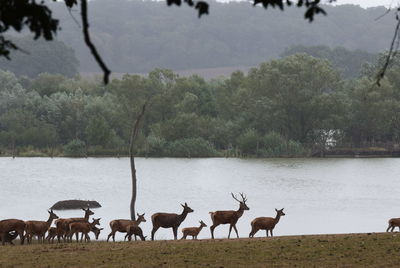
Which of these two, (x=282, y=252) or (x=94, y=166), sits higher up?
(x=282, y=252)

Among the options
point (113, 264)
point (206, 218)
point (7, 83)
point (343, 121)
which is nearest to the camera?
point (113, 264)

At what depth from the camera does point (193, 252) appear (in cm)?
1789


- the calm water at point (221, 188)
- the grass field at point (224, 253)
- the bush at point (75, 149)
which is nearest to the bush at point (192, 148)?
the calm water at point (221, 188)

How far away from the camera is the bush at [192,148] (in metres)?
84.1

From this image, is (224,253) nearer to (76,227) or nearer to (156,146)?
(76,227)

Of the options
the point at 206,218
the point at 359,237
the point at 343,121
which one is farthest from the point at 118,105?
the point at 359,237

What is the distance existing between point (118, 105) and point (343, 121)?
24.6 meters

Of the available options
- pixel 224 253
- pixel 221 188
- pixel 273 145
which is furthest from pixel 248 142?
pixel 224 253

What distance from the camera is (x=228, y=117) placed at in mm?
90750

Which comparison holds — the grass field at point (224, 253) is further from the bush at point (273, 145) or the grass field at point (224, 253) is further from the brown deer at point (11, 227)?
the bush at point (273, 145)

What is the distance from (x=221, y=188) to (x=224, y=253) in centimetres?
4141

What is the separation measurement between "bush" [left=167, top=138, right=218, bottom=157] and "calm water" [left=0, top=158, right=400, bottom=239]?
154 centimetres

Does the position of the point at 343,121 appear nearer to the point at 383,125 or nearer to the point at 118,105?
the point at 383,125

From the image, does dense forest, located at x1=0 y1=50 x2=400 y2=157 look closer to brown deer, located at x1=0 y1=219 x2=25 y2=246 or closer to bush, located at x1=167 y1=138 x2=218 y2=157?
bush, located at x1=167 y1=138 x2=218 y2=157
